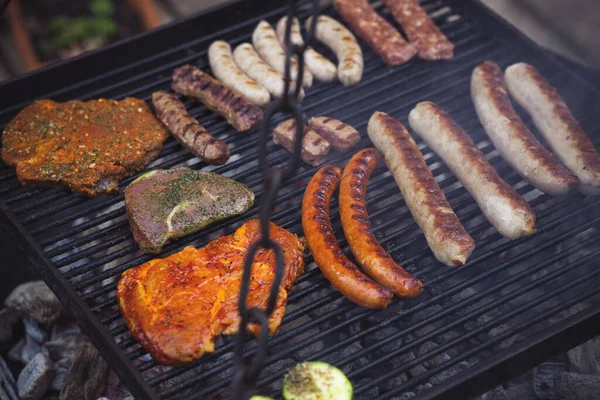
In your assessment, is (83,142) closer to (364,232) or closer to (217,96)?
(217,96)

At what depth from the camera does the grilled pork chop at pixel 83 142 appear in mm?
3918

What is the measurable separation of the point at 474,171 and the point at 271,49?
1693 millimetres

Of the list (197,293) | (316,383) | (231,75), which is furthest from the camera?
(231,75)

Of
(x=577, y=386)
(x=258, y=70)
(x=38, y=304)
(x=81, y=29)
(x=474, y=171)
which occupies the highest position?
(x=81, y=29)

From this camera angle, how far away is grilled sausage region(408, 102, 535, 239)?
345 centimetres

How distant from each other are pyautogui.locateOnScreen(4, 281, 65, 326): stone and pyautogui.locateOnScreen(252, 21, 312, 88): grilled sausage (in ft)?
6.75

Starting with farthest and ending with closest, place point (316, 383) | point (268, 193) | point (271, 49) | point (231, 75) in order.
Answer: point (271, 49) → point (231, 75) → point (316, 383) → point (268, 193)

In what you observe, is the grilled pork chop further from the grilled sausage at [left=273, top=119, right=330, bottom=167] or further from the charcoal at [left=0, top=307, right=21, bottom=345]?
the charcoal at [left=0, top=307, right=21, bottom=345]

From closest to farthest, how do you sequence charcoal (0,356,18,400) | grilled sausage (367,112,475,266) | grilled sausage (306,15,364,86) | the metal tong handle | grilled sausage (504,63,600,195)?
the metal tong handle → grilled sausage (367,112,475,266) → grilled sausage (504,63,600,195) → charcoal (0,356,18,400) → grilled sausage (306,15,364,86)

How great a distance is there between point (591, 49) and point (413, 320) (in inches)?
164

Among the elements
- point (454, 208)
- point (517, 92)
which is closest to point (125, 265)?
point (454, 208)

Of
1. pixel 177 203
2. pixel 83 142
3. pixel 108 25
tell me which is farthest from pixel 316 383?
pixel 108 25

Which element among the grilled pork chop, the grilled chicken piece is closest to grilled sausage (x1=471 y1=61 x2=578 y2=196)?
the grilled chicken piece

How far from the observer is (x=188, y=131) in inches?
160
